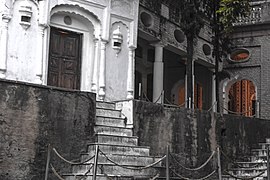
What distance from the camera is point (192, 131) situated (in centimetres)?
1722

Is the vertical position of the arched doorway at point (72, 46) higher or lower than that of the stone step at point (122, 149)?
higher

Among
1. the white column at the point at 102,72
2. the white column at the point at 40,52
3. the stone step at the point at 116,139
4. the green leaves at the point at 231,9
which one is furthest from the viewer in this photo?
the green leaves at the point at 231,9

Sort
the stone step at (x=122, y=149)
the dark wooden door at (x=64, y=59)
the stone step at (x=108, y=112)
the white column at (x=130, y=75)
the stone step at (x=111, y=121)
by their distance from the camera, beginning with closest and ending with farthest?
the stone step at (x=122, y=149) → the stone step at (x=111, y=121) → the stone step at (x=108, y=112) → the dark wooden door at (x=64, y=59) → the white column at (x=130, y=75)

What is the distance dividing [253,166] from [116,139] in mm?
5303

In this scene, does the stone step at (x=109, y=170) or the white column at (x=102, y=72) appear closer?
the stone step at (x=109, y=170)

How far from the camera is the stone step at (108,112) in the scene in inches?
620

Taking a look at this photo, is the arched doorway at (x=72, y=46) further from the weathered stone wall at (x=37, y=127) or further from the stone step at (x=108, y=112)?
the weathered stone wall at (x=37, y=127)

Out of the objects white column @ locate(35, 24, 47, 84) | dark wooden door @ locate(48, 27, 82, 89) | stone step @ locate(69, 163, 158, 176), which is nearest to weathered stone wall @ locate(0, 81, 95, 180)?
stone step @ locate(69, 163, 158, 176)

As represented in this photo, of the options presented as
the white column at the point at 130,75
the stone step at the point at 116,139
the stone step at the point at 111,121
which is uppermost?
the white column at the point at 130,75

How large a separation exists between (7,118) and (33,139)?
0.81 m

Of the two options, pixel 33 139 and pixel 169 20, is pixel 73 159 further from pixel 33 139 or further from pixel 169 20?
pixel 169 20

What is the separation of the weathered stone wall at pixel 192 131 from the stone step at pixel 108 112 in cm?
54

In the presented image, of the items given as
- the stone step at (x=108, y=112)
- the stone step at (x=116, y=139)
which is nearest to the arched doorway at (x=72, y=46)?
the stone step at (x=108, y=112)

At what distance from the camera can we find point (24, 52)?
16781 mm
